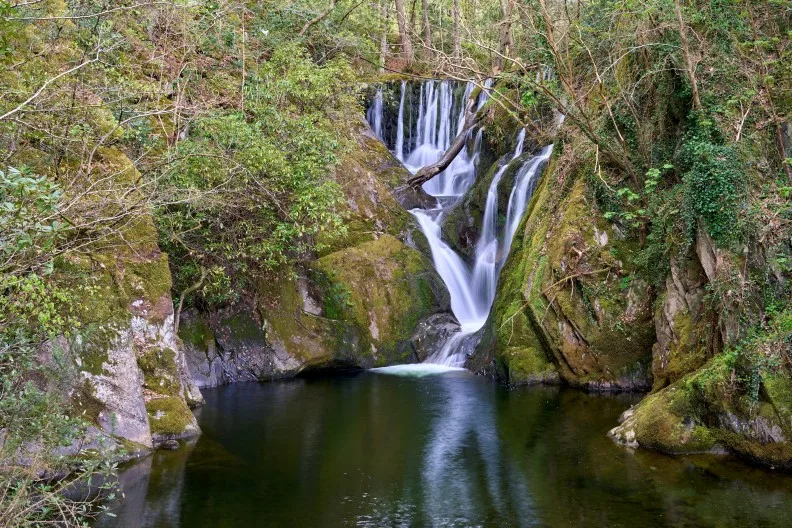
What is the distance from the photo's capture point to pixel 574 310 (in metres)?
14.3

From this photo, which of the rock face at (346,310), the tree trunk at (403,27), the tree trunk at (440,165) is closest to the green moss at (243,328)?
the rock face at (346,310)

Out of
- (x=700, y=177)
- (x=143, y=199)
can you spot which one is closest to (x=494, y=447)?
(x=700, y=177)

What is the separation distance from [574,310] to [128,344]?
8.66 metres

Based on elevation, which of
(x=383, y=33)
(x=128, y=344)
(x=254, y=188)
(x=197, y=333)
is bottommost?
(x=197, y=333)

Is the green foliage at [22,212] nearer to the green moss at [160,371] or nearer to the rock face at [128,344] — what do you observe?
the rock face at [128,344]

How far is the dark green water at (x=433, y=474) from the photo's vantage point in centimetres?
819

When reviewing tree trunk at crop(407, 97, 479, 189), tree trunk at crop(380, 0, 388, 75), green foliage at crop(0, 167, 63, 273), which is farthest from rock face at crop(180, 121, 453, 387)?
green foliage at crop(0, 167, 63, 273)

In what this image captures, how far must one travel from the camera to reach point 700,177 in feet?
36.2

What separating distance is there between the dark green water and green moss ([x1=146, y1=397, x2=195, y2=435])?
399 mm

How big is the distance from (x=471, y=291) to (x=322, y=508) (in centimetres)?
1120

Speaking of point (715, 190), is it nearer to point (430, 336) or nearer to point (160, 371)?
point (430, 336)

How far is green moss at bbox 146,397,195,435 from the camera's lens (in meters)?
10.8

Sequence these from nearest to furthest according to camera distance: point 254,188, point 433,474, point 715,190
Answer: point 433,474 → point 715,190 → point 254,188

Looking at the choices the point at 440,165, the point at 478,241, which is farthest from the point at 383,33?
the point at 478,241
